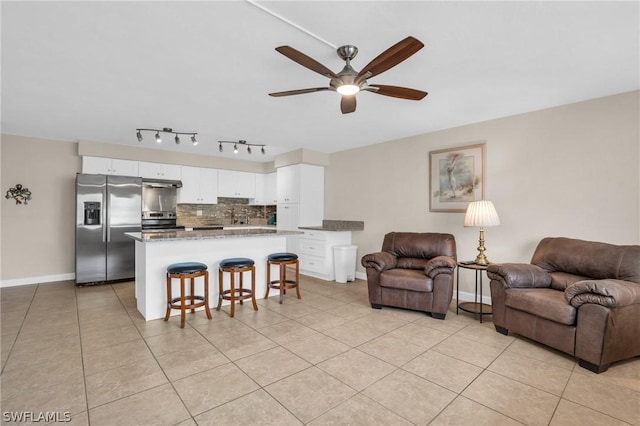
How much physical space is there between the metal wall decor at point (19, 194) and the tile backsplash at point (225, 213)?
2395 millimetres

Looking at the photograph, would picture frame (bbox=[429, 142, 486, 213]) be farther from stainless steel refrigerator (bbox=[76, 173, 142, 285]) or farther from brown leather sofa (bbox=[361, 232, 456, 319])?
stainless steel refrigerator (bbox=[76, 173, 142, 285])

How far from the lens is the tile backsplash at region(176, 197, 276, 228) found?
6781 millimetres

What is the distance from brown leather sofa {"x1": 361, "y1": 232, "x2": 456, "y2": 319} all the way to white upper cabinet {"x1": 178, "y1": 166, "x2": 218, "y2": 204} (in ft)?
13.6

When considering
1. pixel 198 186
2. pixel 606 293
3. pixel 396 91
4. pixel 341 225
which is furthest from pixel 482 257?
pixel 198 186

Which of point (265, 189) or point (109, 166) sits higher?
point (109, 166)

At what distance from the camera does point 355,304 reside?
13.5 feet

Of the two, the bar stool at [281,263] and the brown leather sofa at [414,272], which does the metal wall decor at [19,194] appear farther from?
the brown leather sofa at [414,272]

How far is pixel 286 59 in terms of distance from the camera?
2.51m

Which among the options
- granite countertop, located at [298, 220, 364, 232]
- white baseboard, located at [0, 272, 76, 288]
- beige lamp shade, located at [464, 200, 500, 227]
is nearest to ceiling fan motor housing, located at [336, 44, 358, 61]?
beige lamp shade, located at [464, 200, 500, 227]

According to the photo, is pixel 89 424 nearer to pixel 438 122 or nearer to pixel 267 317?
pixel 267 317

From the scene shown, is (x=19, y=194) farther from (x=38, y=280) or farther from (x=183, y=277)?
(x=183, y=277)

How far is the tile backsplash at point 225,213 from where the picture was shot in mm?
6781

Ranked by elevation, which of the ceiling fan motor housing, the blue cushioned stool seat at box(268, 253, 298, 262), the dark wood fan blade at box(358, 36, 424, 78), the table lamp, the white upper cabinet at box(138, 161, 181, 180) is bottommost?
the blue cushioned stool seat at box(268, 253, 298, 262)

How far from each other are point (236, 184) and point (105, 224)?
274 centimetres
